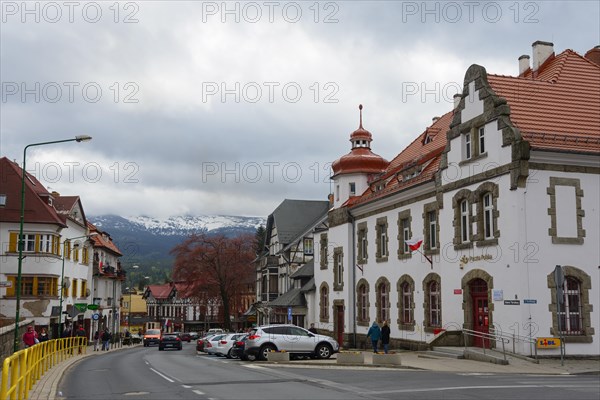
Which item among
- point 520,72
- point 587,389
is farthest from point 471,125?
point 587,389

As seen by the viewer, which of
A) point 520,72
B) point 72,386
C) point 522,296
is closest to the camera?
point 72,386

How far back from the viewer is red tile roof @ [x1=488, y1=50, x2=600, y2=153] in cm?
2789

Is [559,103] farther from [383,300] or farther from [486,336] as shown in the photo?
[383,300]

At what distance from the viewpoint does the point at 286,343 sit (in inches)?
1164

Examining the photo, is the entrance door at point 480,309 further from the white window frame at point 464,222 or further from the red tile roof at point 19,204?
the red tile roof at point 19,204

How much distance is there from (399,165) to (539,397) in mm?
26784

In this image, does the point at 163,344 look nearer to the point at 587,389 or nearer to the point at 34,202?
the point at 34,202

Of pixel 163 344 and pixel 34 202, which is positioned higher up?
pixel 34 202

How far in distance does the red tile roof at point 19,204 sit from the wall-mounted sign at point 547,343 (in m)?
37.4

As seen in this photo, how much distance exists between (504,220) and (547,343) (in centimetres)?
493

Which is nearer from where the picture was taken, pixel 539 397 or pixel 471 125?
pixel 539 397

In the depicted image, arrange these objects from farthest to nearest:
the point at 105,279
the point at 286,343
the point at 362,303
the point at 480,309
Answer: the point at 105,279, the point at 362,303, the point at 286,343, the point at 480,309

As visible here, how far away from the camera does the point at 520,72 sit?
37.4 meters

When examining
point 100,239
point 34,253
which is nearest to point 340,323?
point 34,253
